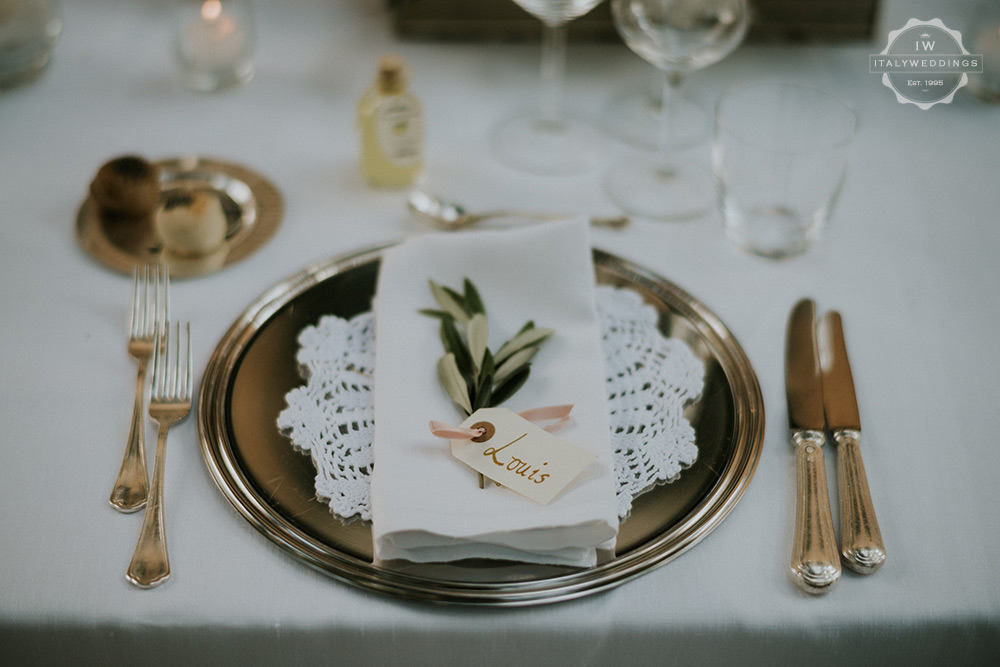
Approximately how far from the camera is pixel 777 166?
85 centimetres

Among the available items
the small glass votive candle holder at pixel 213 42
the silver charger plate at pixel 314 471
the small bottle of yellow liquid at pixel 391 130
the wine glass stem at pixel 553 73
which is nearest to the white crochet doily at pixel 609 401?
the silver charger plate at pixel 314 471

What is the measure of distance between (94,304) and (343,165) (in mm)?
321

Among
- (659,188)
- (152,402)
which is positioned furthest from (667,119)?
(152,402)

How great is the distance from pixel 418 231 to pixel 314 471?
34 centimetres

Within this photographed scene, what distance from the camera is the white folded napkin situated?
0.60 m

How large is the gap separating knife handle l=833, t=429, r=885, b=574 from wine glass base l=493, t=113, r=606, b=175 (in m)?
0.47

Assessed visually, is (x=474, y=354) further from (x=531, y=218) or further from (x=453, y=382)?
(x=531, y=218)

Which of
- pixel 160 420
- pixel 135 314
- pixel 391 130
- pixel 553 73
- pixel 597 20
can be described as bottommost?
pixel 160 420

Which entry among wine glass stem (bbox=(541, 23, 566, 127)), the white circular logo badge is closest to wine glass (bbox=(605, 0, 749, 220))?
wine glass stem (bbox=(541, 23, 566, 127))

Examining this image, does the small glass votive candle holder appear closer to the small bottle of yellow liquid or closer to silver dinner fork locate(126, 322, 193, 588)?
the small bottle of yellow liquid

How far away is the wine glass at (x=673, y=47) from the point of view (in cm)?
92

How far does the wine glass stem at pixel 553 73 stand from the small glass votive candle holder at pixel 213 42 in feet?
1.28

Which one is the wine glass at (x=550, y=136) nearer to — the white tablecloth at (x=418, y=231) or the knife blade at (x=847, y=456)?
the white tablecloth at (x=418, y=231)

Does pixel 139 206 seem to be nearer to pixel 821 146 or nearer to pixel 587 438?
pixel 587 438
